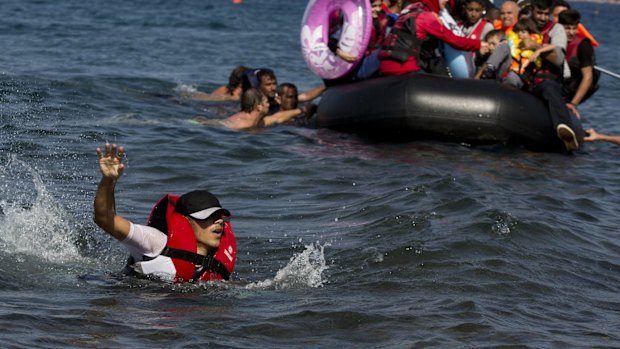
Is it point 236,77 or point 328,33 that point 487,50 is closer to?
point 328,33

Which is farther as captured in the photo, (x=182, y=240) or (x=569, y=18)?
(x=569, y=18)

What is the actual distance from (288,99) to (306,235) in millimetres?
5635

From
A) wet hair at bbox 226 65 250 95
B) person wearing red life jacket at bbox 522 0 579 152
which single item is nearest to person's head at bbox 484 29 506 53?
person wearing red life jacket at bbox 522 0 579 152

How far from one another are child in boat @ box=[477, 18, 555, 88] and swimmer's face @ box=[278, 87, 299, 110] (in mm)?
2549

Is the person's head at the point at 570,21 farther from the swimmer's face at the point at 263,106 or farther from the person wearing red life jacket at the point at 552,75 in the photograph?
the swimmer's face at the point at 263,106

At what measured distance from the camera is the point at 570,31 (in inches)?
497

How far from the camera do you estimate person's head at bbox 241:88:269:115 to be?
12.7m

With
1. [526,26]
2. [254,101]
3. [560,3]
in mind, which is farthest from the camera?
[560,3]

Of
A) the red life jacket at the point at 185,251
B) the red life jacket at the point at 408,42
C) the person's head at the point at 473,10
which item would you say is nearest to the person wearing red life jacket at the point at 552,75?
the person's head at the point at 473,10

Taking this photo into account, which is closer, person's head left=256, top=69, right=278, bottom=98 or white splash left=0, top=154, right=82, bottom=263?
white splash left=0, top=154, right=82, bottom=263

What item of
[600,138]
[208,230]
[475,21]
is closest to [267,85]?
[475,21]

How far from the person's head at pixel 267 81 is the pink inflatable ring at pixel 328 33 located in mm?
595

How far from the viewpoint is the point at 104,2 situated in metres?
36.6

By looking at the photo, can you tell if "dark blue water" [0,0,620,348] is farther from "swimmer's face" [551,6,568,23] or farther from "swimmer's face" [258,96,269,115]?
"swimmer's face" [551,6,568,23]
